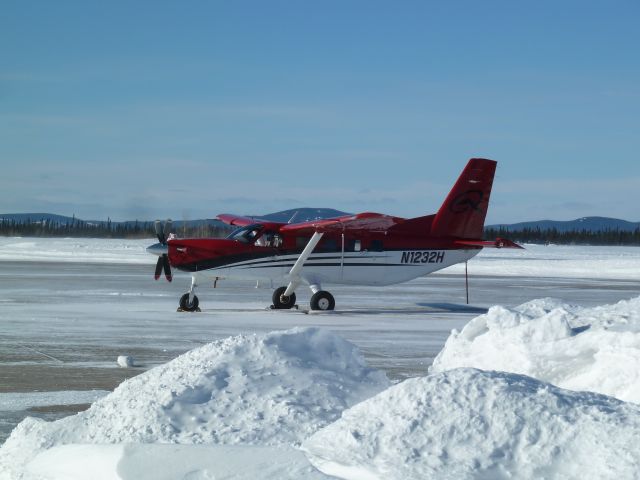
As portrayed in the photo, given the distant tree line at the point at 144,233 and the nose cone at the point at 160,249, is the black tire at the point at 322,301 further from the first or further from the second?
the distant tree line at the point at 144,233

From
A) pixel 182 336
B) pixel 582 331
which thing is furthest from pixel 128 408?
pixel 182 336

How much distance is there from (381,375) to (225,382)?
4.84ft

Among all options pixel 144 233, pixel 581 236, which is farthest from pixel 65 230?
pixel 581 236

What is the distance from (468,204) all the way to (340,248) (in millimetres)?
3170

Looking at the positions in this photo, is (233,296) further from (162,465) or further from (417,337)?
(162,465)

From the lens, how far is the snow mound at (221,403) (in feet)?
17.6

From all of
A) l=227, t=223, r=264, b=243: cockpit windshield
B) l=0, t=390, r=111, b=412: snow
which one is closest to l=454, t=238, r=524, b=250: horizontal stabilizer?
l=227, t=223, r=264, b=243: cockpit windshield

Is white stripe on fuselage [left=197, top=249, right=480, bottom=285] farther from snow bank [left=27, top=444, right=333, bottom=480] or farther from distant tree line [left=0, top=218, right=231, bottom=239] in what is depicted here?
distant tree line [left=0, top=218, right=231, bottom=239]

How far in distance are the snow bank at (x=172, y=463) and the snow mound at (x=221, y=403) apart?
1.11 feet

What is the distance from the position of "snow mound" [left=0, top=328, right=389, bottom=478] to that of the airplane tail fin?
13.6 m

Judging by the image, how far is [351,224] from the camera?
18.5m

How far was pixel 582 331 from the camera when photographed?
27.3ft

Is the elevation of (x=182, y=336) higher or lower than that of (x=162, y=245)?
lower

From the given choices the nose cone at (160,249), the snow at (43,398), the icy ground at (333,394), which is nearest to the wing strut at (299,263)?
the icy ground at (333,394)
